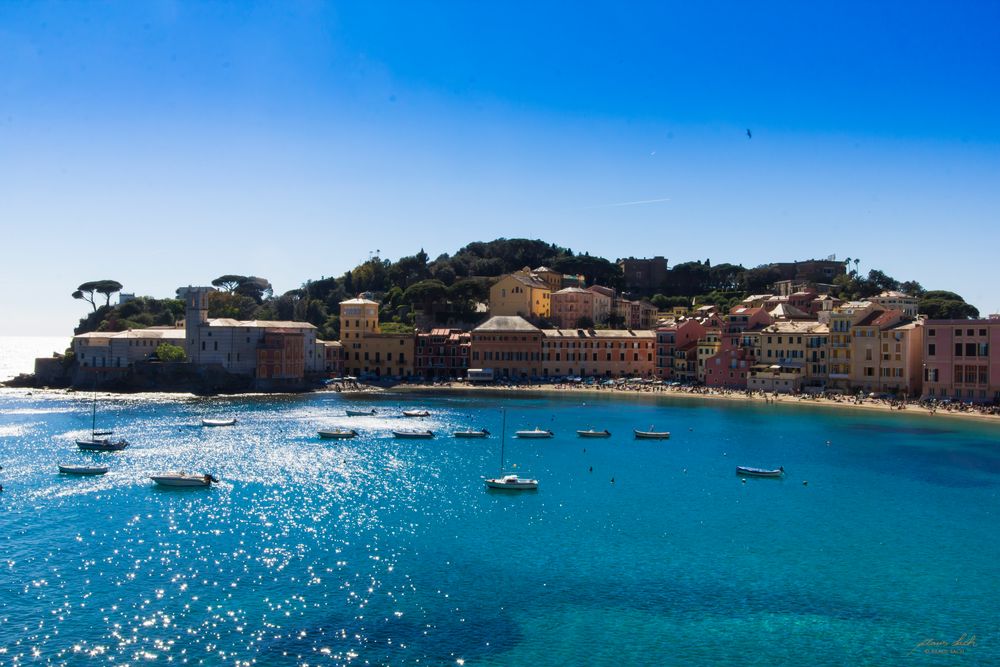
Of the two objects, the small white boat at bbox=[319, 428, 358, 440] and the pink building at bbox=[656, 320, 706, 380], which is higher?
the pink building at bbox=[656, 320, 706, 380]

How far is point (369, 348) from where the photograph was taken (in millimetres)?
99875

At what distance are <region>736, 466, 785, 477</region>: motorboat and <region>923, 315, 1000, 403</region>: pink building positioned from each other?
120ft

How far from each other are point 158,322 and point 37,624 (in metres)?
102

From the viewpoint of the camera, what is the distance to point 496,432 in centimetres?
5794

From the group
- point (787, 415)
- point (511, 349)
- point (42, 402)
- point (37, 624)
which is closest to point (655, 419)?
point (787, 415)

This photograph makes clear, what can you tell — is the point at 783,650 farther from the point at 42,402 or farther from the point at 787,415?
the point at 42,402

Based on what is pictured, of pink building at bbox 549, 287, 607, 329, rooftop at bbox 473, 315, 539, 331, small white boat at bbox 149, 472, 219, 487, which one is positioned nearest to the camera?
small white boat at bbox 149, 472, 219, 487

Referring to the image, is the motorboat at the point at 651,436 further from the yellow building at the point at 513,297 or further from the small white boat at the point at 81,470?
the yellow building at the point at 513,297

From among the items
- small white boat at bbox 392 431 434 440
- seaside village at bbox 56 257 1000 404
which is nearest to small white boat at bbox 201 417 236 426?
small white boat at bbox 392 431 434 440

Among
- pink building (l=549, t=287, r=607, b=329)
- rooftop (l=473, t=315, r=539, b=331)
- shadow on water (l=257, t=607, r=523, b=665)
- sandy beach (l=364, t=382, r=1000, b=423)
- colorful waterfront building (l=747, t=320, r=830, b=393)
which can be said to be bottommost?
shadow on water (l=257, t=607, r=523, b=665)

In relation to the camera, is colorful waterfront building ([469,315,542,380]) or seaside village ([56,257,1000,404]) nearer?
seaside village ([56,257,1000,404])

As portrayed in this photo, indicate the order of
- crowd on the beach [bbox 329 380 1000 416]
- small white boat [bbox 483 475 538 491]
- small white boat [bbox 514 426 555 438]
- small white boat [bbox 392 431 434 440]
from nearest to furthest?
small white boat [bbox 483 475 538 491] → small white boat [bbox 392 431 434 440] → small white boat [bbox 514 426 555 438] → crowd on the beach [bbox 329 380 1000 416]

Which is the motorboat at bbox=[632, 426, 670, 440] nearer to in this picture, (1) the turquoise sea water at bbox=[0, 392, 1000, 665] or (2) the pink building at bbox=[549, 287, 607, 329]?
(1) the turquoise sea water at bbox=[0, 392, 1000, 665]

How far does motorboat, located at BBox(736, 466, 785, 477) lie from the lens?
4219cm
